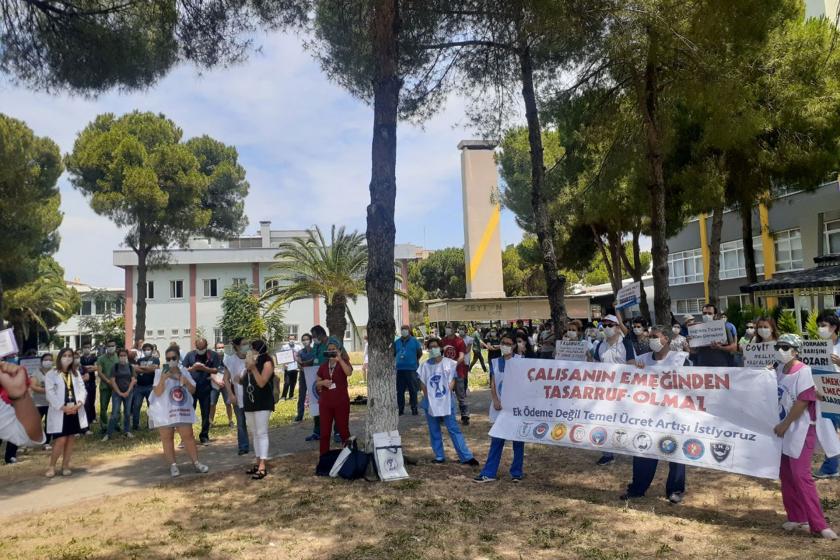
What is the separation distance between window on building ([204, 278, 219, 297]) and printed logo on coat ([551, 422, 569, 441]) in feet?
133

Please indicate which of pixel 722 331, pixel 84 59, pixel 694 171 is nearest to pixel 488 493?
pixel 722 331

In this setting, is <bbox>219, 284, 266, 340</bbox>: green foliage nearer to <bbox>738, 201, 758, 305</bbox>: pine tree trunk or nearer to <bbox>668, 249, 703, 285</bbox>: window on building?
<bbox>738, 201, 758, 305</bbox>: pine tree trunk

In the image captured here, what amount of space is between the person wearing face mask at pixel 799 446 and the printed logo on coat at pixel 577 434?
2.01 meters

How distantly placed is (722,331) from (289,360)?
9.92m

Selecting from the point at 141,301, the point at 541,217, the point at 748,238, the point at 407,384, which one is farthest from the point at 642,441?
the point at 141,301

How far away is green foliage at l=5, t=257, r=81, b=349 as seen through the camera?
38656 mm

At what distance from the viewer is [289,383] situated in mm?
17188

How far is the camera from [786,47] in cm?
1459

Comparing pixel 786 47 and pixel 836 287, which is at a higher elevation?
pixel 786 47

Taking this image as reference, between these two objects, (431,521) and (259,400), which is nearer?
(431,521)

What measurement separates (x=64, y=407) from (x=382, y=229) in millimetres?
4842

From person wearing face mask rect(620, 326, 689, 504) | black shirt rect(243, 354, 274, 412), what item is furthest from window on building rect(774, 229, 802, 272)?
black shirt rect(243, 354, 274, 412)

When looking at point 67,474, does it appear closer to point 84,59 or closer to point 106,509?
point 106,509

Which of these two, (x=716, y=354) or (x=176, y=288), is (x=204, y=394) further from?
(x=176, y=288)
